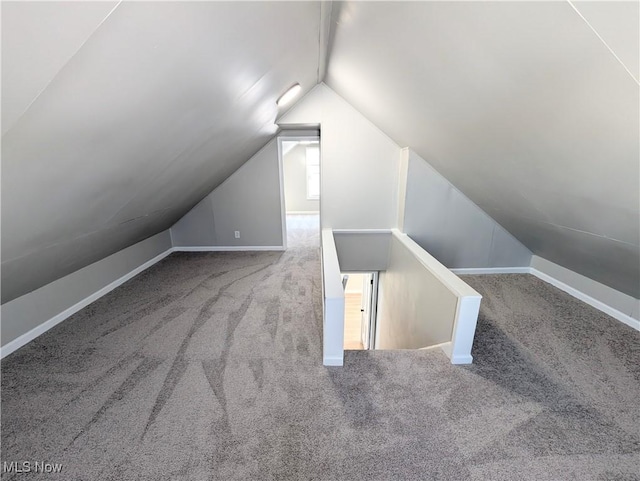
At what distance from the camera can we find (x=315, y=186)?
7.05 metres

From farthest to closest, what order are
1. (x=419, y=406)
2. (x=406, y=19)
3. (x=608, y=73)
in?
(x=419, y=406) < (x=406, y=19) < (x=608, y=73)

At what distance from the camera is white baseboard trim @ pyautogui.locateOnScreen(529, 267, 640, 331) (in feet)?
7.70

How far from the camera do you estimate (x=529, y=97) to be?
3.95 feet

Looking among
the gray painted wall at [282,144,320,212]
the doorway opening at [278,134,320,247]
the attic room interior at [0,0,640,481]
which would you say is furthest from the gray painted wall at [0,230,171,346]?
the gray painted wall at [282,144,320,212]

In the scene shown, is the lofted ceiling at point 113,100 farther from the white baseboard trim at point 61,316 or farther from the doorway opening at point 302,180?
the doorway opening at point 302,180

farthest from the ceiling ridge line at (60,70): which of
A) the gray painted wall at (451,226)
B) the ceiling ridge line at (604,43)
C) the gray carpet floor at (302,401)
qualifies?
the gray painted wall at (451,226)

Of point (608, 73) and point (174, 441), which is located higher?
point (608, 73)

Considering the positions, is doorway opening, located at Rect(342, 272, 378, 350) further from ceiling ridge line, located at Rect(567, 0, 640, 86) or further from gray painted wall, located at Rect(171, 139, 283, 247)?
ceiling ridge line, located at Rect(567, 0, 640, 86)

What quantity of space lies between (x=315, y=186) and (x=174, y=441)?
630cm

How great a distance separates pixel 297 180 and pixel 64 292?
5.38 m

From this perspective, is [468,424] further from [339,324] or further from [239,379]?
[239,379]

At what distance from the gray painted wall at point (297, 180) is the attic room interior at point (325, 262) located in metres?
3.98

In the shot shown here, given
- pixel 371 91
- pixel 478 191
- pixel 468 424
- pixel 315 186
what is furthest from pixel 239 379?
pixel 315 186

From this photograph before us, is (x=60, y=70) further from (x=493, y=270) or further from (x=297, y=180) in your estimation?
(x=297, y=180)
